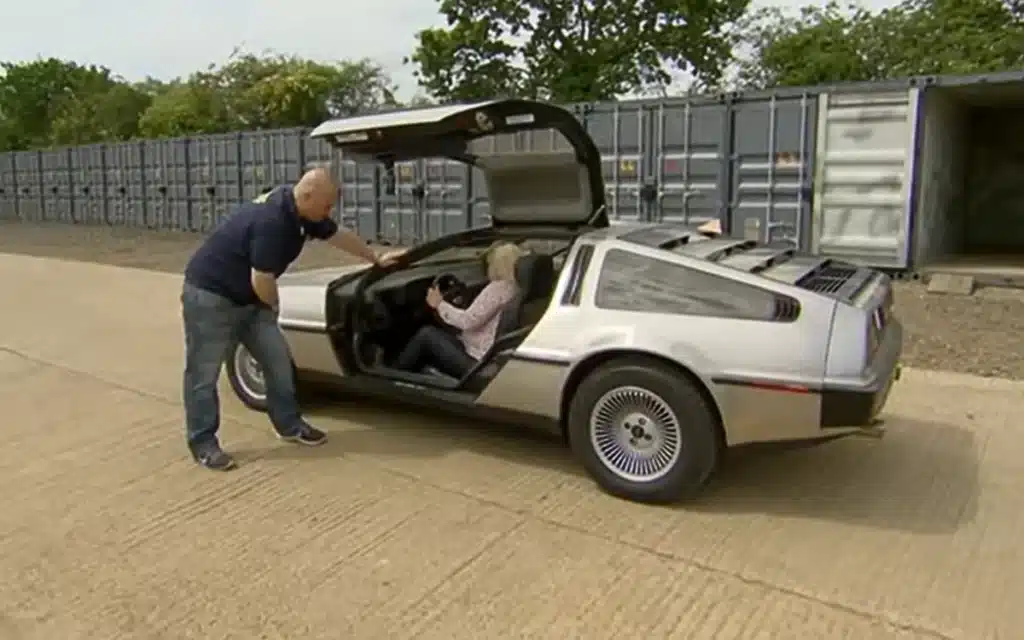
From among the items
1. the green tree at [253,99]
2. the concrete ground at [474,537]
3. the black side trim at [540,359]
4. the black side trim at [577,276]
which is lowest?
the concrete ground at [474,537]

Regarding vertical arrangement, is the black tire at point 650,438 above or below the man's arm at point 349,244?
below

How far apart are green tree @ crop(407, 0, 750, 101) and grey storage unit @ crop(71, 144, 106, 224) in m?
9.49

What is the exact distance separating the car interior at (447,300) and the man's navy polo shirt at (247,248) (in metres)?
0.74

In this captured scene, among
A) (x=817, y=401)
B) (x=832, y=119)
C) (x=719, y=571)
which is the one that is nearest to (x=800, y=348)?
(x=817, y=401)

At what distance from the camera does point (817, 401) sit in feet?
10.8

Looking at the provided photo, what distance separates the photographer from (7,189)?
27.9 metres

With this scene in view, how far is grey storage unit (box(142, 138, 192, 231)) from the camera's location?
1916 cm

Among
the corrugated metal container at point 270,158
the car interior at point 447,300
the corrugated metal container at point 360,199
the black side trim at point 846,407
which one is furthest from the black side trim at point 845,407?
the corrugated metal container at point 270,158

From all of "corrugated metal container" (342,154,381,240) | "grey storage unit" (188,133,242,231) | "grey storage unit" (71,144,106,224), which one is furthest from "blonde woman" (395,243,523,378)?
"grey storage unit" (71,144,106,224)

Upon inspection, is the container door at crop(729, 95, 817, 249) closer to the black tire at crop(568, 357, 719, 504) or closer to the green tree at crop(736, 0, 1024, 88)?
the black tire at crop(568, 357, 719, 504)

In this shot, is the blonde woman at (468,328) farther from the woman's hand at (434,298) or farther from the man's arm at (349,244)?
the man's arm at (349,244)

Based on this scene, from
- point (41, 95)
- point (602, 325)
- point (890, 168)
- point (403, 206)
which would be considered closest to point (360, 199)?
point (403, 206)

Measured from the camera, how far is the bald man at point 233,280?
13.4 feet

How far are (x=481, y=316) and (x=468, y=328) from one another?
12cm
